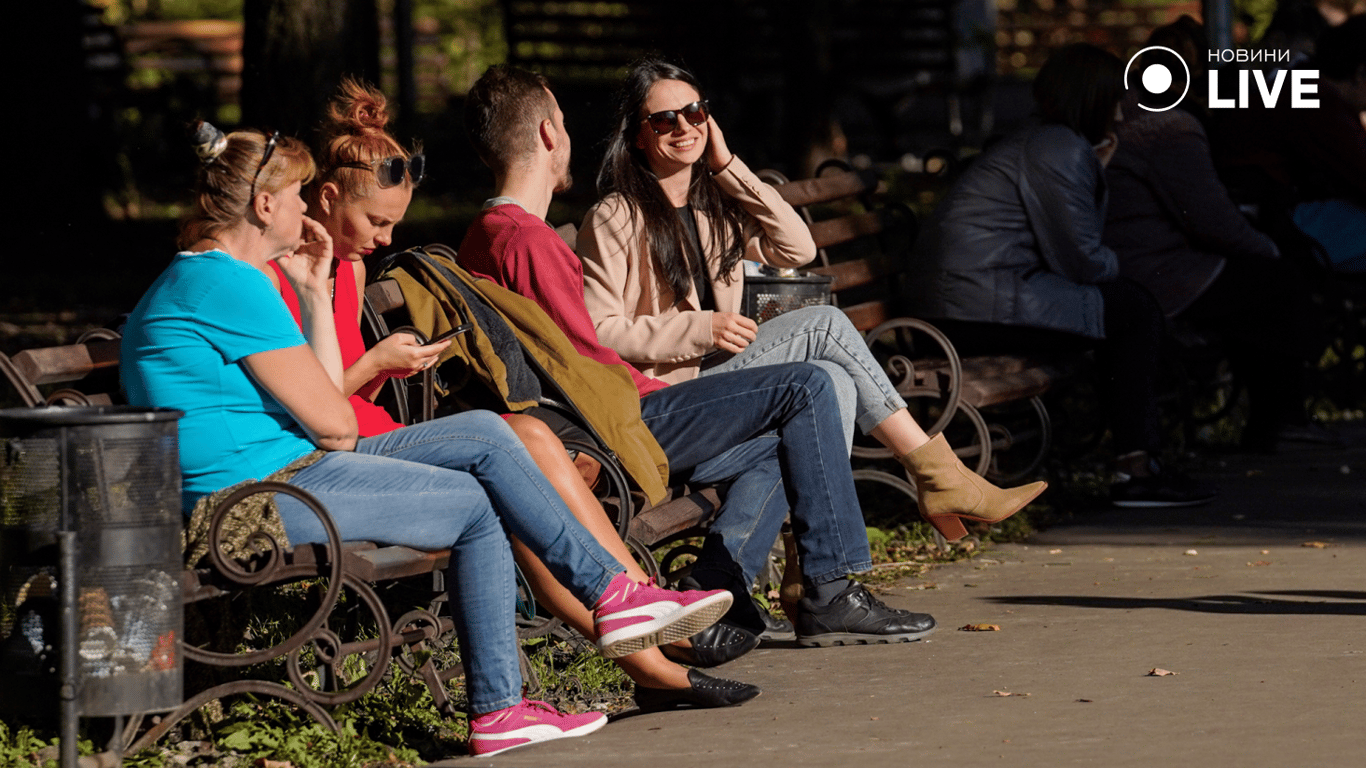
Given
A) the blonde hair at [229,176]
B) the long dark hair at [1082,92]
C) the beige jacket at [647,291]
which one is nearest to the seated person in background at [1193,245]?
the long dark hair at [1082,92]

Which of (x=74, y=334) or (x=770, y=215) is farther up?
(x=770, y=215)

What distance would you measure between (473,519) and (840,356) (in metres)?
1.55

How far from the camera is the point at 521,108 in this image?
4.79 m

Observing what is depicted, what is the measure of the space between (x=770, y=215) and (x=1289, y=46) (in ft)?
15.5

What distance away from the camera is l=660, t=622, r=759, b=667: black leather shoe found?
179 inches

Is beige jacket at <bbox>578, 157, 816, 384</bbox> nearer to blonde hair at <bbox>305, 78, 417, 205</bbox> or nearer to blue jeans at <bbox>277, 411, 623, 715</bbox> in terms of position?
blonde hair at <bbox>305, 78, 417, 205</bbox>

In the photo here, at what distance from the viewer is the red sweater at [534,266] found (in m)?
4.60

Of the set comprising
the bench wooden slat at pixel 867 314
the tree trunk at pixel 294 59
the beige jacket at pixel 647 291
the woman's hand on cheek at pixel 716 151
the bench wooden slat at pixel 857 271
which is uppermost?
the tree trunk at pixel 294 59

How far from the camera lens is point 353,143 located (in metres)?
4.29

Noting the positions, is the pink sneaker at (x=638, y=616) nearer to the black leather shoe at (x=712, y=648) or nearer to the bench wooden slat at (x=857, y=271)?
the black leather shoe at (x=712, y=648)

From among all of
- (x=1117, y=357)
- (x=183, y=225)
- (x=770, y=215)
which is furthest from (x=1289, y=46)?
(x=183, y=225)

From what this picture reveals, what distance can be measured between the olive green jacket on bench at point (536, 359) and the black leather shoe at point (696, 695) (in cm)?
54

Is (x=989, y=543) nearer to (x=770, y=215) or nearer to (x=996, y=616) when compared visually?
(x=996, y=616)

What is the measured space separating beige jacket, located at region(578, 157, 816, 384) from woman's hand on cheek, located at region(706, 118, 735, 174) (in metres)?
0.03
